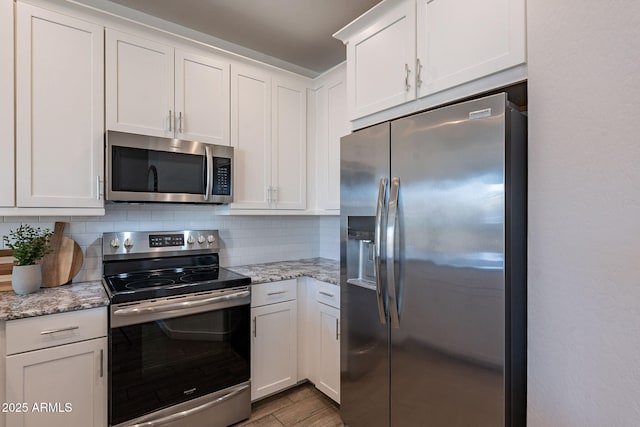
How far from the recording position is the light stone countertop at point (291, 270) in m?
2.28

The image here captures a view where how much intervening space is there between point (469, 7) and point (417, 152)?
25.9 inches

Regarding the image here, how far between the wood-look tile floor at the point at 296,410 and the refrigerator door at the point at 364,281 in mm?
316

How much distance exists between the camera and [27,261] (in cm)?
173

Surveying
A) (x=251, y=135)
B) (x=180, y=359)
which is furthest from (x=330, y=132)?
(x=180, y=359)

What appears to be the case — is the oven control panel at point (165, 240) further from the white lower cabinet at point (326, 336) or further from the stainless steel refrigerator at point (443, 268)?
the stainless steel refrigerator at point (443, 268)

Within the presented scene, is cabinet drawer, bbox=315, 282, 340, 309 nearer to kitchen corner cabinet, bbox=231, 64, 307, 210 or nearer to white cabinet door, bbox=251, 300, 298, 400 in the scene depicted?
white cabinet door, bbox=251, 300, 298, 400

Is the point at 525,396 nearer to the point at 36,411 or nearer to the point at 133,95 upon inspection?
the point at 36,411

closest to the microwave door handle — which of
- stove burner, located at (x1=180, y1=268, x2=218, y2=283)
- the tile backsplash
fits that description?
the tile backsplash

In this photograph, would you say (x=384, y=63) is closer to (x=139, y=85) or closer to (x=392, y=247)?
(x=392, y=247)

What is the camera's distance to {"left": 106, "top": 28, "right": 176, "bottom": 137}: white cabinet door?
193 centimetres

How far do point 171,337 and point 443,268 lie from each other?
1522 mm

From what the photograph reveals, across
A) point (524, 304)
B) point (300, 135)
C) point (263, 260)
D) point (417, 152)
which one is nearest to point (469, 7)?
point (417, 152)

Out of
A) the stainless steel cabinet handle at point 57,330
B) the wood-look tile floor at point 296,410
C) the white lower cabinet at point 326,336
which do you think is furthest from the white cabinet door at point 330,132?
the stainless steel cabinet handle at point 57,330

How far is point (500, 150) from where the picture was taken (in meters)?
1.21
